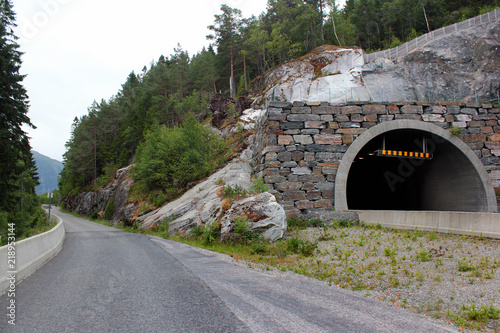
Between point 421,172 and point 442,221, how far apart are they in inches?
431

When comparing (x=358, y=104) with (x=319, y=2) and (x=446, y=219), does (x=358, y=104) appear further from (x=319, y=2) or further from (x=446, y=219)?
(x=319, y=2)

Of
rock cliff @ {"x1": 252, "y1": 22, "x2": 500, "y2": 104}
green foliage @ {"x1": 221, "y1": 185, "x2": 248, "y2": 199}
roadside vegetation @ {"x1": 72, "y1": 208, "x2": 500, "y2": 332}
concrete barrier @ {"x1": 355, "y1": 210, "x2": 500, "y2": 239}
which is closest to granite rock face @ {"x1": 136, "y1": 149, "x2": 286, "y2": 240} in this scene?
green foliage @ {"x1": 221, "y1": 185, "x2": 248, "y2": 199}

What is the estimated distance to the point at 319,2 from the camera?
2131 inches

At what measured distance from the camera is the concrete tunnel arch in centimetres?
1546

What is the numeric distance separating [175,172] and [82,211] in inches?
1639

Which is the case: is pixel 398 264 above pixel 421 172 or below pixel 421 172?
below

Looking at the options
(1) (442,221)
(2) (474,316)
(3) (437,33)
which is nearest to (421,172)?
(1) (442,221)

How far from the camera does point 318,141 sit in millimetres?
15234

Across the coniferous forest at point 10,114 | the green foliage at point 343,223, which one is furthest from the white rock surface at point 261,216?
the coniferous forest at point 10,114

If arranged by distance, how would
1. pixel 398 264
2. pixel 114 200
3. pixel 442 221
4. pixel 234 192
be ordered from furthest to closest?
pixel 114 200, pixel 234 192, pixel 442 221, pixel 398 264

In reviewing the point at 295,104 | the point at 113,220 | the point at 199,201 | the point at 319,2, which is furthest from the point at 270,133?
the point at 319,2

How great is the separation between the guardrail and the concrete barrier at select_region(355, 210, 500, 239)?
30503mm

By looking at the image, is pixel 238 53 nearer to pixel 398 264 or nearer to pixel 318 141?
pixel 318 141

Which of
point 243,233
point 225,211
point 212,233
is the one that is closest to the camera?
point 243,233
